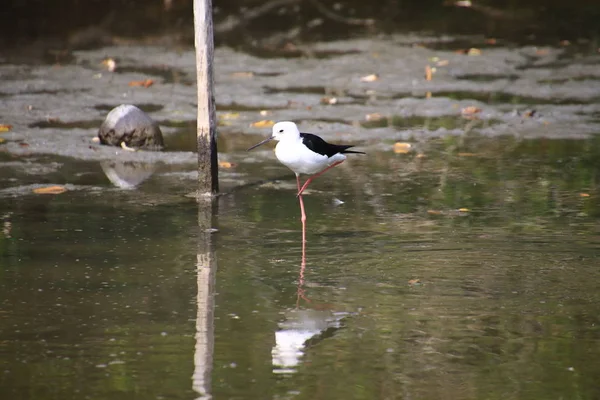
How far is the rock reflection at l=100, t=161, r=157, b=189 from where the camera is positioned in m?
Answer: 11.4

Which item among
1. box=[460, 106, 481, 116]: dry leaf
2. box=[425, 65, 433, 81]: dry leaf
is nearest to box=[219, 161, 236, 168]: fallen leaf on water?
box=[460, 106, 481, 116]: dry leaf

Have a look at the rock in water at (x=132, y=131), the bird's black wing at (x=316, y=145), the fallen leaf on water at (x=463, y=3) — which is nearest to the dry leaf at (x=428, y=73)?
the rock in water at (x=132, y=131)

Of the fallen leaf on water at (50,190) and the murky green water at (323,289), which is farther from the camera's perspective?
the fallen leaf on water at (50,190)

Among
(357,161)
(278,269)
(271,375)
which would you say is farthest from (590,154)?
(271,375)

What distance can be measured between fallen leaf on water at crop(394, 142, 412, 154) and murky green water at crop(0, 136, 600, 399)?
1091 mm

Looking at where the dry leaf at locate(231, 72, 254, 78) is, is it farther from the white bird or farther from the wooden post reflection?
the white bird

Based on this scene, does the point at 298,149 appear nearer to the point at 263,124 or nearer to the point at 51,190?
the point at 51,190

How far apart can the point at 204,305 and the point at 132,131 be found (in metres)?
5.84

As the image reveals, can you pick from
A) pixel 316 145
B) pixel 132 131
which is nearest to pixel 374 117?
pixel 132 131

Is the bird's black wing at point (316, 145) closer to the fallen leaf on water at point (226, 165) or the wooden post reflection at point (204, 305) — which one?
the wooden post reflection at point (204, 305)

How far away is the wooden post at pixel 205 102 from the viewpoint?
10648mm

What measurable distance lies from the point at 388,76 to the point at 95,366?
40.5ft

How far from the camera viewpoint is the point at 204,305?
7410 millimetres

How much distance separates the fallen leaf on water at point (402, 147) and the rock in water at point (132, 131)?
263cm
